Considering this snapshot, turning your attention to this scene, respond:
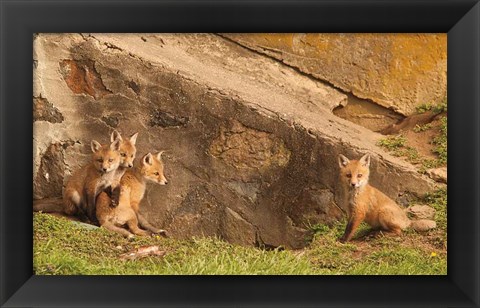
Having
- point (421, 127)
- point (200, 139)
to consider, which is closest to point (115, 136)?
point (200, 139)

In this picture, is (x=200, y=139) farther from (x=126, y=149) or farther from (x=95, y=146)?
(x=95, y=146)

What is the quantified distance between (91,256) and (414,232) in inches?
101

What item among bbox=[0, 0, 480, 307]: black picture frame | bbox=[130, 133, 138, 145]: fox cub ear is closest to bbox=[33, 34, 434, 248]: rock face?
bbox=[130, 133, 138, 145]: fox cub ear

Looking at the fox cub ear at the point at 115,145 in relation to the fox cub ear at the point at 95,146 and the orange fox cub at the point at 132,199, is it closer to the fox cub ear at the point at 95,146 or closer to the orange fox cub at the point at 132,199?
the fox cub ear at the point at 95,146

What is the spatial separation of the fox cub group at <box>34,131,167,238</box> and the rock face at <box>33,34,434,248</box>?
0.24 ft

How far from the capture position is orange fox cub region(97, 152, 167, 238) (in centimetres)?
566

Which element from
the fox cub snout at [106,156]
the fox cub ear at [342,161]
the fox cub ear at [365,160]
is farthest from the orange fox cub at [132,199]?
the fox cub ear at [365,160]

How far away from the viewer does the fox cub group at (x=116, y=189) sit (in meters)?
5.64

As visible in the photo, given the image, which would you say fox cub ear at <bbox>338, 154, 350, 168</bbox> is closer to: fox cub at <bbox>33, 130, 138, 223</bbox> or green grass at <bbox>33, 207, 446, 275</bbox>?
green grass at <bbox>33, 207, 446, 275</bbox>
